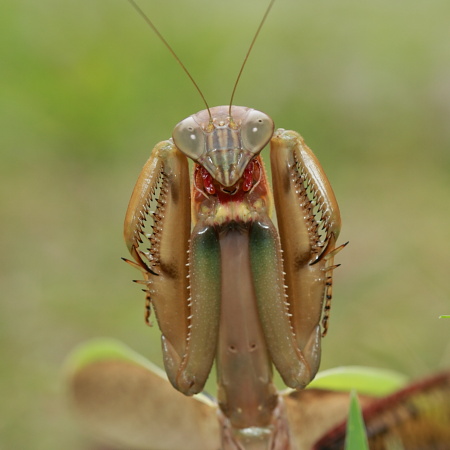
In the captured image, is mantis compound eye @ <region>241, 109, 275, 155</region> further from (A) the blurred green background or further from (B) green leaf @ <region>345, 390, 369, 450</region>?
(A) the blurred green background

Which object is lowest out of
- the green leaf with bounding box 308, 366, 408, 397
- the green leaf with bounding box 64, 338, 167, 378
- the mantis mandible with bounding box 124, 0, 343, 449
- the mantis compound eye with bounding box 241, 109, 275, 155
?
the green leaf with bounding box 308, 366, 408, 397

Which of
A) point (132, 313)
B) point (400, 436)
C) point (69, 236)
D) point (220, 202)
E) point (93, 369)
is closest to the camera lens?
point (220, 202)

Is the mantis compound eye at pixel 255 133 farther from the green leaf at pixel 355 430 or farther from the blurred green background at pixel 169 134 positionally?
the blurred green background at pixel 169 134

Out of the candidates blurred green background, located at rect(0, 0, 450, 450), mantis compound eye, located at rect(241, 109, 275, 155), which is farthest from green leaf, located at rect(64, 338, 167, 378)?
mantis compound eye, located at rect(241, 109, 275, 155)

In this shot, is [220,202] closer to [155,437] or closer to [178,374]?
[178,374]

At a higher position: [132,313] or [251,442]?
[132,313]

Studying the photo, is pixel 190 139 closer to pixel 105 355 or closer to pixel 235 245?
pixel 235 245

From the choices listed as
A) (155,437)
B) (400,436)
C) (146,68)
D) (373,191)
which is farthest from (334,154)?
(400,436)
